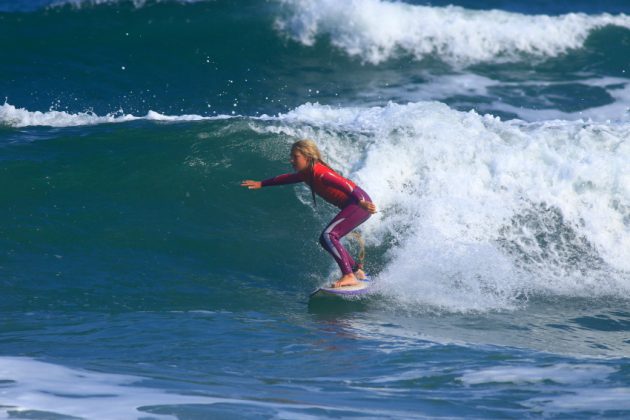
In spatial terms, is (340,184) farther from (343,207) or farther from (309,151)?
(309,151)

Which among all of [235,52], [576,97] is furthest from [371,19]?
[576,97]

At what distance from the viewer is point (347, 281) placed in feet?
26.8

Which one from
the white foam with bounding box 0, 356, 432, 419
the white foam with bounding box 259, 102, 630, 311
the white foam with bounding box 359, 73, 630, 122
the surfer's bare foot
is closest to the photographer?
the white foam with bounding box 0, 356, 432, 419

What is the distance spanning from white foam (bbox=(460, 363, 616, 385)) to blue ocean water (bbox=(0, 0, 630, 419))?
0.03 m

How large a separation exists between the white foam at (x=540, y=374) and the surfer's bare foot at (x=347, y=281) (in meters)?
2.45

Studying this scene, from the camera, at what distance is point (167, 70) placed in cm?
1505

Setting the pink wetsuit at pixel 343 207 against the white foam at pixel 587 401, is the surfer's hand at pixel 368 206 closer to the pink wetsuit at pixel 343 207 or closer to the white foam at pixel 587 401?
the pink wetsuit at pixel 343 207

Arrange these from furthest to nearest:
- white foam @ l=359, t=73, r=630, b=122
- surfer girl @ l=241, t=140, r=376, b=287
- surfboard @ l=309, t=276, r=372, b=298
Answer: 1. white foam @ l=359, t=73, r=630, b=122
2. surfer girl @ l=241, t=140, r=376, b=287
3. surfboard @ l=309, t=276, r=372, b=298

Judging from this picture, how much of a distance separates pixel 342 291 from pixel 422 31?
10362 millimetres

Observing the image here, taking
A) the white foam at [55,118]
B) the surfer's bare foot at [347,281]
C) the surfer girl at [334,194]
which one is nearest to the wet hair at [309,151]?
the surfer girl at [334,194]

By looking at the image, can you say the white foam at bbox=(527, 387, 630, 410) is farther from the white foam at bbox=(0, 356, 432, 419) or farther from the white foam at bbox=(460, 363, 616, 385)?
the white foam at bbox=(0, 356, 432, 419)

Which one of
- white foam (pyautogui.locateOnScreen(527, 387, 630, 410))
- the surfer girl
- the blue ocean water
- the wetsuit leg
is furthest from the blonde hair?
white foam (pyautogui.locateOnScreen(527, 387, 630, 410))

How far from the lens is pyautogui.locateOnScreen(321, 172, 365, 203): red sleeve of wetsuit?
27.3 ft

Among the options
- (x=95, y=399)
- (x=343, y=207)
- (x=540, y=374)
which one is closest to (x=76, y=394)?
(x=95, y=399)
